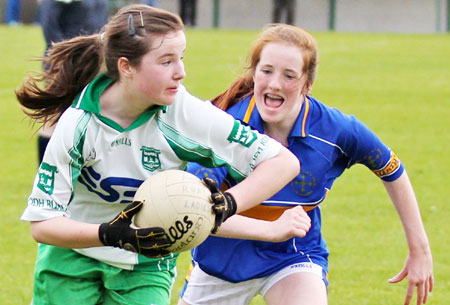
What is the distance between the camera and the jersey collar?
3537 millimetres

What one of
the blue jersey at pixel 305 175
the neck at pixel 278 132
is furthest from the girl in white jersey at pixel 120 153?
the neck at pixel 278 132

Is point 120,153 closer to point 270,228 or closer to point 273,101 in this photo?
point 270,228

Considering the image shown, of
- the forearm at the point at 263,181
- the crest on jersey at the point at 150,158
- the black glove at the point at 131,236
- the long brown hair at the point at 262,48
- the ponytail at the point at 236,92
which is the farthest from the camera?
the ponytail at the point at 236,92

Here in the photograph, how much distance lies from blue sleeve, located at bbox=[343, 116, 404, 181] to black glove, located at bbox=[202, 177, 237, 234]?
95 cm

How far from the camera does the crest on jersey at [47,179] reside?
3.42 metres

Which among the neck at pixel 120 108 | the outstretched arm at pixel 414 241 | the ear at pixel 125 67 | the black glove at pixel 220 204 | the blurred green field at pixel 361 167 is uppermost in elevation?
the ear at pixel 125 67

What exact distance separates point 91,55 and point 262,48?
2.93 ft

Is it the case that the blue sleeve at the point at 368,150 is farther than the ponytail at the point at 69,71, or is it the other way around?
the blue sleeve at the point at 368,150

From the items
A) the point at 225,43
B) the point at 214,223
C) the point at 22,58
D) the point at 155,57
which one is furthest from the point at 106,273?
the point at 225,43

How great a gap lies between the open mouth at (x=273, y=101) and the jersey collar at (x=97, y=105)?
75 centimetres

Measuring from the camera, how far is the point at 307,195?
4215 millimetres

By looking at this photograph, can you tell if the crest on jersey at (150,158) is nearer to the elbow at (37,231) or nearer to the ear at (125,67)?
the ear at (125,67)

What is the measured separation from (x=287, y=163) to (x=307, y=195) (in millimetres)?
618

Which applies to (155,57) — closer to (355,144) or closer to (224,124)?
(224,124)
